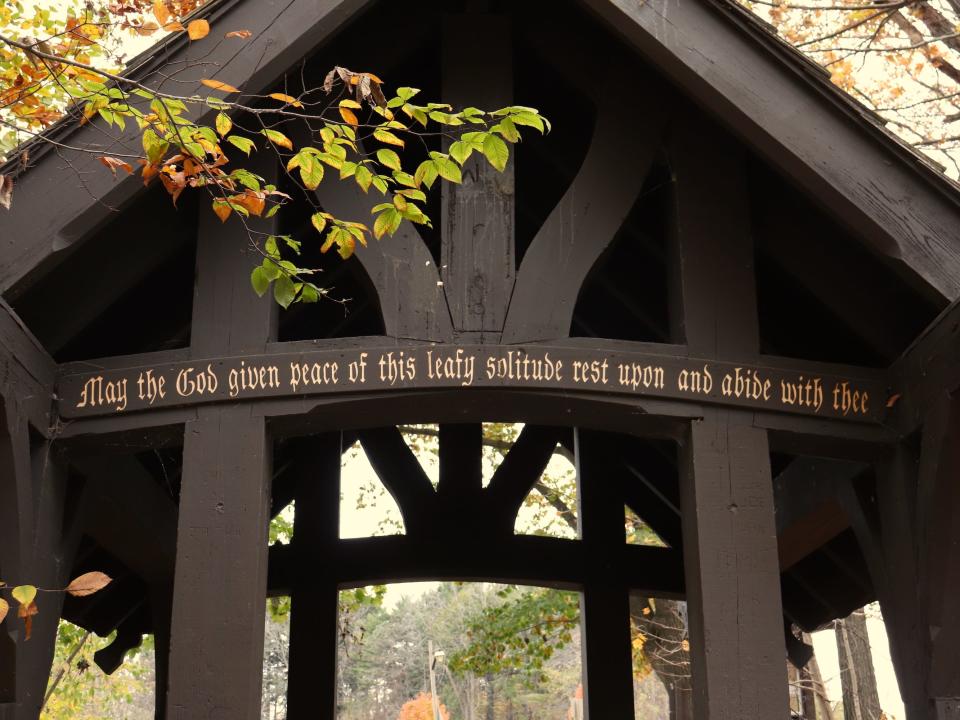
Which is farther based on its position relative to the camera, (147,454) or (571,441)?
(571,441)

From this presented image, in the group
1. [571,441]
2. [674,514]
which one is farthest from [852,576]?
[571,441]

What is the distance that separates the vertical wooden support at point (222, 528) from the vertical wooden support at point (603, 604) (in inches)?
151

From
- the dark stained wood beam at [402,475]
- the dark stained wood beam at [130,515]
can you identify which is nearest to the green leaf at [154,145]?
the dark stained wood beam at [130,515]

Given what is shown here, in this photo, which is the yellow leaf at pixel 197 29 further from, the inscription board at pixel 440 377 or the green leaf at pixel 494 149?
the inscription board at pixel 440 377

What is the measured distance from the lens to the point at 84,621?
28.5 feet

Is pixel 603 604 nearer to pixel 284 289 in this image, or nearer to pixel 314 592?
Result: pixel 314 592

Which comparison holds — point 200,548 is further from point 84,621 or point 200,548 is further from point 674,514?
point 674,514

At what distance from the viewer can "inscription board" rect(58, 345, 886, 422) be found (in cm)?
500

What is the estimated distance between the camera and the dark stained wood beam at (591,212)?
5176mm

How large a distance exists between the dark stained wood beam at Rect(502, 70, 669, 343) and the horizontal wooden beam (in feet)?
11.9

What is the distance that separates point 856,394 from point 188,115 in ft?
10.3

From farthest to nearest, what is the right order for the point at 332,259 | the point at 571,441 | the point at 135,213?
the point at 571,441 → the point at 332,259 → the point at 135,213

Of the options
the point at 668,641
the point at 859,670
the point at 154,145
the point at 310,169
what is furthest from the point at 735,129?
the point at 859,670

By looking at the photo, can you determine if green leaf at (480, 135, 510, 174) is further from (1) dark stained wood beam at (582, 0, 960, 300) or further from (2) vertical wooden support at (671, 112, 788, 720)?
(2) vertical wooden support at (671, 112, 788, 720)
